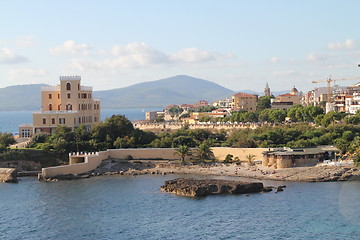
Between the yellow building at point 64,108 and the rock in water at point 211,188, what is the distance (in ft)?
78.9

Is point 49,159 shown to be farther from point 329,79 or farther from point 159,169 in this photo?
point 329,79

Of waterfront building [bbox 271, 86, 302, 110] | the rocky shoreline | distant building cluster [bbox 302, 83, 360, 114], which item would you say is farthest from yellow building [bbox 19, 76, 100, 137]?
waterfront building [bbox 271, 86, 302, 110]

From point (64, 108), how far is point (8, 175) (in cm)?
1728

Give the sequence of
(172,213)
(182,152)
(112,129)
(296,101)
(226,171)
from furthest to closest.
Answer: (296,101)
(112,129)
(182,152)
(226,171)
(172,213)

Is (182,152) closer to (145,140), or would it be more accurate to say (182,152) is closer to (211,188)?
(145,140)

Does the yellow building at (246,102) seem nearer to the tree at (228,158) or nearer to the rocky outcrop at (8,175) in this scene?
the tree at (228,158)

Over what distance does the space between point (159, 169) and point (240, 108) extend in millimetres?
66108

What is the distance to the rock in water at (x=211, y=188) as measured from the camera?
4422 centimetres

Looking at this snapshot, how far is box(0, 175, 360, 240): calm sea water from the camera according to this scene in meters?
33.7

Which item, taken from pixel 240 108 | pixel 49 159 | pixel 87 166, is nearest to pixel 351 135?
pixel 87 166

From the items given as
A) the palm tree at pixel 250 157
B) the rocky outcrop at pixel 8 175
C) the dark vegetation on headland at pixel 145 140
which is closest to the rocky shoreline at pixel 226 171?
the palm tree at pixel 250 157

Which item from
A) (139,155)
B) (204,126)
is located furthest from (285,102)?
(139,155)

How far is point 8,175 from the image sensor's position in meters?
52.1

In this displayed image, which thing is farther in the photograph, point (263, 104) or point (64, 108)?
point (263, 104)
